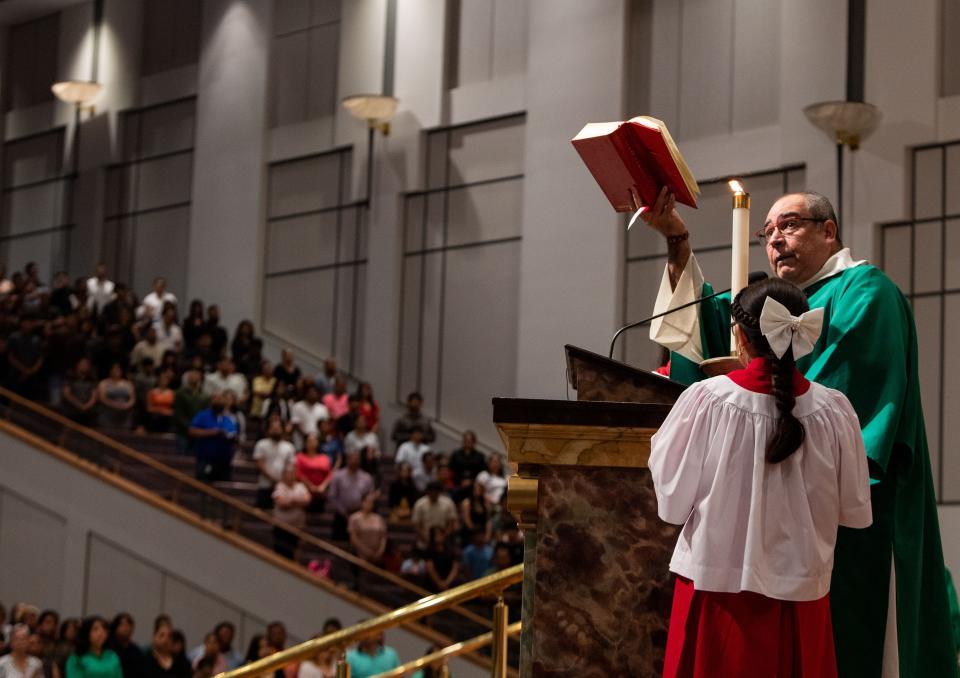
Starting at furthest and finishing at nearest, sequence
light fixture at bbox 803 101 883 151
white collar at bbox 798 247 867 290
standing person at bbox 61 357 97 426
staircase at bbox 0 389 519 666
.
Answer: standing person at bbox 61 357 97 426 → light fixture at bbox 803 101 883 151 → staircase at bbox 0 389 519 666 → white collar at bbox 798 247 867 290

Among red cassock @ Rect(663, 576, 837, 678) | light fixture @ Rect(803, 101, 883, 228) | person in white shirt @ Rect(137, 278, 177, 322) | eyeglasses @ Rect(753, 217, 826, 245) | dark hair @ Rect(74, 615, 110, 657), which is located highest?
light fixture @ Rect(803, 101, 883, 228)

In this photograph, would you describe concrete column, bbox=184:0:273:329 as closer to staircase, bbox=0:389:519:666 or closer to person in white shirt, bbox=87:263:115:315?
person in white shirt, bbox=87:263:115:315

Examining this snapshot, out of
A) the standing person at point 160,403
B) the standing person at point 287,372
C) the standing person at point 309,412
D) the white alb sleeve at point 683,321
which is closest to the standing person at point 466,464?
the standing person at point 309,412

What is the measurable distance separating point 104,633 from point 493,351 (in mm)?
8171

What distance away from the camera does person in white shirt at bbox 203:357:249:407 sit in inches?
667

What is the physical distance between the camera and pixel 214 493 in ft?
49.6

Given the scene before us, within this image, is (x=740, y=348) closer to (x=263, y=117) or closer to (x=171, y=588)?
(x=171, y=588)

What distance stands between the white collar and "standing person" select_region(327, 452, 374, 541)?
1079cm

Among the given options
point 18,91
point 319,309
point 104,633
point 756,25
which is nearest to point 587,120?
point 756,25

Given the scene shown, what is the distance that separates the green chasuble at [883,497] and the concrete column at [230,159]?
17476 millimetres

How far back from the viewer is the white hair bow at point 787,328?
12.5ft

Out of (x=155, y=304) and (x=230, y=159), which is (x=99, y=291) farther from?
(x=230, y=159)

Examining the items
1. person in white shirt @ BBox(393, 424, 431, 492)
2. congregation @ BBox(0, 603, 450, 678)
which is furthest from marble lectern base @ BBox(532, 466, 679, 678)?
person in white shirt @ BBox(393, 424, 431, 492)

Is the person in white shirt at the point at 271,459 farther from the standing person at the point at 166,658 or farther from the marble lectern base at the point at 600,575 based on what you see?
the marble lectern base at the point at 600,575
